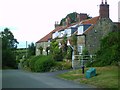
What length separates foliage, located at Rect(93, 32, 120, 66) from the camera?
39.9m

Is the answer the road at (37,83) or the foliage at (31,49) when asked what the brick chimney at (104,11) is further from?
the foliage at (31,49)

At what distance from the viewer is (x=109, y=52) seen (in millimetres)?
42312

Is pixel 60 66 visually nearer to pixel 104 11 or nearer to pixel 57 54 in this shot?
pixel 57 54

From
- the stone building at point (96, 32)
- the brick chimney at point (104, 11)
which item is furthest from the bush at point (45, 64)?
the brick chimney at point (104, 11)

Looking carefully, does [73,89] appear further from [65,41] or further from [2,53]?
[2,53]

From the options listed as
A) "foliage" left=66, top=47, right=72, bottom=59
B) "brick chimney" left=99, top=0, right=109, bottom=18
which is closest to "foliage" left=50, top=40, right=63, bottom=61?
"foliage" left=66, top=47, right=72, bottom=59

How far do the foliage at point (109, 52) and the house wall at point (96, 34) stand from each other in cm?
996

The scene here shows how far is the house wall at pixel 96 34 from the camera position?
5631cm

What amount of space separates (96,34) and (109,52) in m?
14.8

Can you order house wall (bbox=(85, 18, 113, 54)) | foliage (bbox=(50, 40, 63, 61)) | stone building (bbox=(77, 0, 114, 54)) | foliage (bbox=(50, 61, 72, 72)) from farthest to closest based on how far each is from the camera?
foliage (bbox=(50, 40, 63, 61))
house wall (bbox=(85, 18, 113, 54))
stone building (bbox=(77, 0, 114, 54))
foliage (bbox=(50, 61, 72, 72))

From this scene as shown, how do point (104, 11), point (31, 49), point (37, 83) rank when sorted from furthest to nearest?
1. point (31, 49)
2. point (104, 11)
3. point (37, 83)

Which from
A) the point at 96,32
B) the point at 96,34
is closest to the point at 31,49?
the point at 96,34

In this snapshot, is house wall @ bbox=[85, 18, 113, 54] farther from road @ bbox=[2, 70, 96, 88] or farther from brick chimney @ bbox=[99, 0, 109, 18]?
road @ bbox=[2, 70, 96, 88]

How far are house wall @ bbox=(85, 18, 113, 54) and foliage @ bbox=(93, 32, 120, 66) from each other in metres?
9.96
